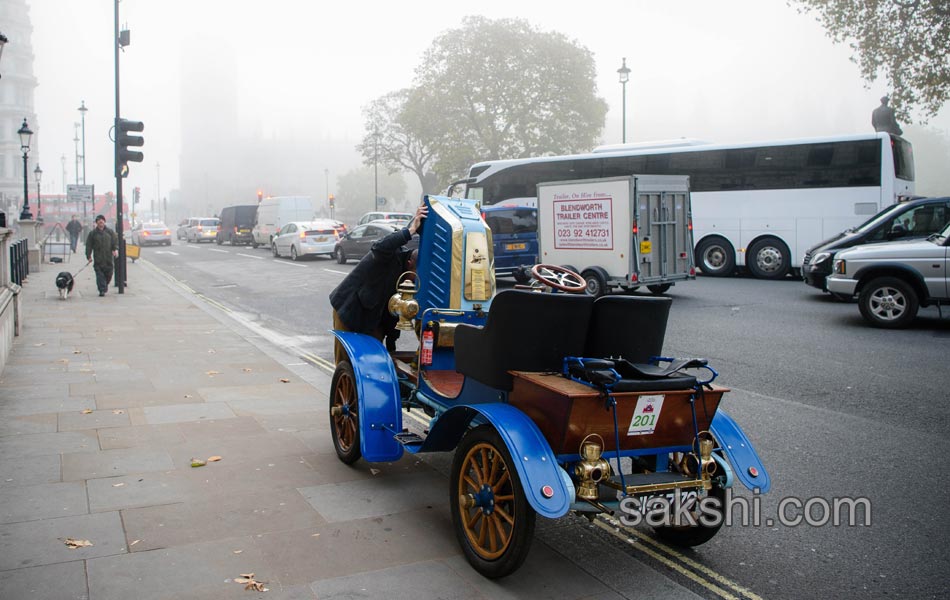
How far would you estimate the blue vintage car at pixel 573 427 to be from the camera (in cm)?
370

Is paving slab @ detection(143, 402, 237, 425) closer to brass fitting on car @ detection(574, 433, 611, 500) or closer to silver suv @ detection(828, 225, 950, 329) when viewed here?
brass fitting on car @ detection(574, 433, 611, 500)

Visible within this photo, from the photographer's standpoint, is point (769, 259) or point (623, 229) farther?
point (769, 259)

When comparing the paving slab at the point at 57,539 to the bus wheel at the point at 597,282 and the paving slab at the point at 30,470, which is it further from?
the bus wheel at the point at 597,282

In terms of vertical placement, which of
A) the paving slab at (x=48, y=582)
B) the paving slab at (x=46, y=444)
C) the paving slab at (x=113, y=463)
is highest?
the paving slab at (x=46, y=444)

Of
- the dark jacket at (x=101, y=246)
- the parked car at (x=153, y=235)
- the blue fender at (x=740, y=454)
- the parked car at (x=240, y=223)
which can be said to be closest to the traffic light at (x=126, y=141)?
the dark jacket at (x=101, y=246)

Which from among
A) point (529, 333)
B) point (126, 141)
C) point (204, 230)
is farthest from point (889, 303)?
point (204, 230)

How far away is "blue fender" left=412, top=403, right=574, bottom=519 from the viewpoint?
11.5 feet

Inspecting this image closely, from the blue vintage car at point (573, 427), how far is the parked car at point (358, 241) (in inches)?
857

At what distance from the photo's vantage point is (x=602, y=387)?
146 inches

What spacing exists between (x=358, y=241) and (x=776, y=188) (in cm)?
1332

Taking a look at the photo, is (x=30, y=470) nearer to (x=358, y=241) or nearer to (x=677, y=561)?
(x=677, y=561)

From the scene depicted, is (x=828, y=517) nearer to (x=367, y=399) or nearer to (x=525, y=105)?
(x=367, y=399)

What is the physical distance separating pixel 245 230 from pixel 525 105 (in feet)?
59.0

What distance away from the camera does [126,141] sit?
17.6 metres
